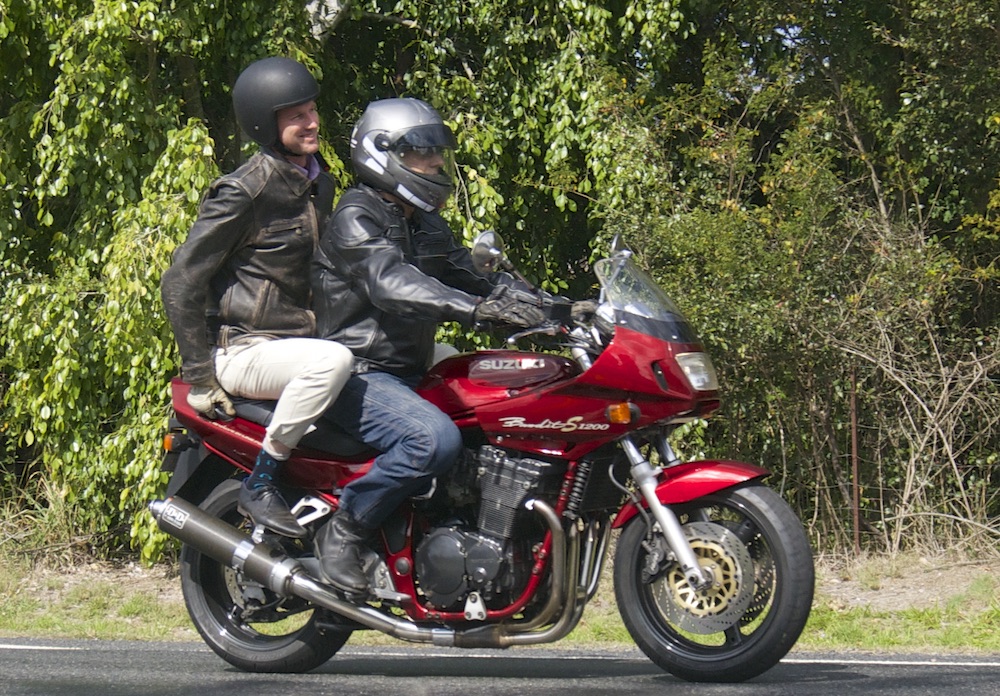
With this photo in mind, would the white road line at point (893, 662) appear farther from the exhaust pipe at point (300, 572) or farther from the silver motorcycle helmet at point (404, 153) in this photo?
the silver motorcycle helmet at point (404, 153)

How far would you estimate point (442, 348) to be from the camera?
5.66 metres

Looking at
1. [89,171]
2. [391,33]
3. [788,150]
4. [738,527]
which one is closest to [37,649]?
[738,527]

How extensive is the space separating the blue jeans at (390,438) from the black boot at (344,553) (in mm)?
48

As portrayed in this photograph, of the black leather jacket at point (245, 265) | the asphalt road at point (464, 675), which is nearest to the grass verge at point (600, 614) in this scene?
the asphalt road at point (464, 675)

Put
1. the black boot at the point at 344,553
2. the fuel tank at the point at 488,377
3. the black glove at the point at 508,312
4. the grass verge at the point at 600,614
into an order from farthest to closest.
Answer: the grass verge at the point at 600,614
the black boot at the point at 344,553
the fuel tank at the point at 488,377
the black glove at the point at 508,312

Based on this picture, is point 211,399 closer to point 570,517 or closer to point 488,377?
point 488,377

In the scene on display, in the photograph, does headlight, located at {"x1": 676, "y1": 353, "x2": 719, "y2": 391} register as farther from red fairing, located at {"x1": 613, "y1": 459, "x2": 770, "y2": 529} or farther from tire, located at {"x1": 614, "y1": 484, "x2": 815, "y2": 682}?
tire, located at {"x1": 614, "y1": 484, "x2": 815, "y2": 682}

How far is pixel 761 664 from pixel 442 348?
69.6 inches

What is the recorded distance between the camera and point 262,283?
5.33 m

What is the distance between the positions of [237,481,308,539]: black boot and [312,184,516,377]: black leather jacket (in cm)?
56

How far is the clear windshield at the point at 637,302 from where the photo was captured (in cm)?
484

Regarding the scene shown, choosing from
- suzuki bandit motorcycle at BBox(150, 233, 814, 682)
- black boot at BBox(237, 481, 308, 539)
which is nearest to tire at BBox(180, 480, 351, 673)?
suzuki bandit motorcycle at BBox(150, 233, 814, 682)

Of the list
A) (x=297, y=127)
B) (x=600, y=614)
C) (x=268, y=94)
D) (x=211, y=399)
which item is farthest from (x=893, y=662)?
(x=268, y=94)

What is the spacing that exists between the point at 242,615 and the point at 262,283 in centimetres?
129
